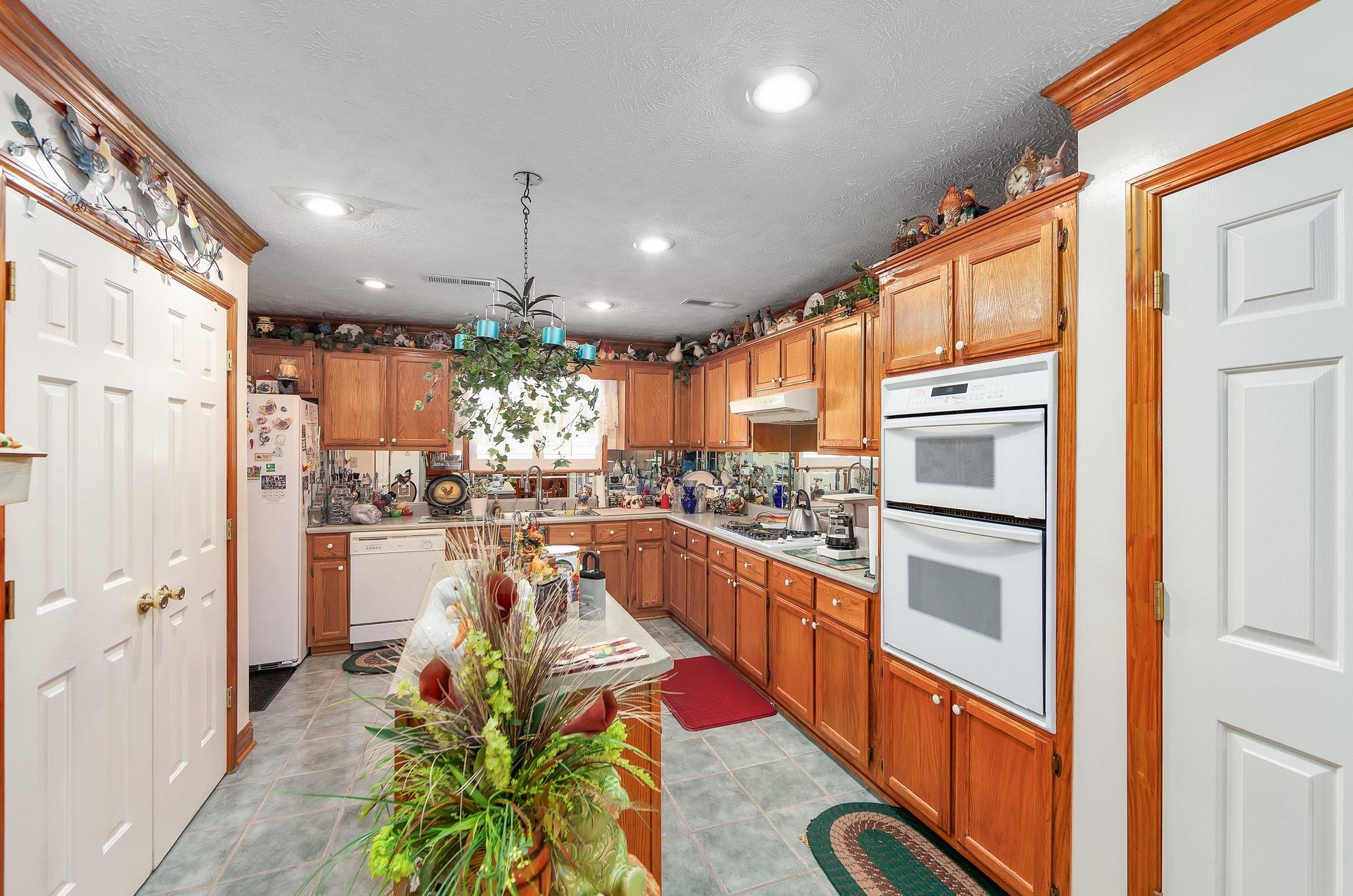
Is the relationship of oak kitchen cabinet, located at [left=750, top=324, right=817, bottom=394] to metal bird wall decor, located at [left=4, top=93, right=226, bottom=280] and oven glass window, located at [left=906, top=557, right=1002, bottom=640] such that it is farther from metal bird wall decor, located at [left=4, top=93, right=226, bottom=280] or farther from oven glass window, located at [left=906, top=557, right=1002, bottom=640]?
metal bird wall decor, located at [left=4, top=93, right=226, bottom=280]

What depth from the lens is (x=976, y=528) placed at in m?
1.92

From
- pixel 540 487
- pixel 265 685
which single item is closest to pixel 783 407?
pixel 540 487

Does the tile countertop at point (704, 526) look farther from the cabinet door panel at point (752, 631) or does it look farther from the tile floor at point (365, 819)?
the tile floor at point (365, 819)

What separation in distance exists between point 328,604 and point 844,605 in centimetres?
364

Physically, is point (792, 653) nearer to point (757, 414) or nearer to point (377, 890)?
point (757, 414)

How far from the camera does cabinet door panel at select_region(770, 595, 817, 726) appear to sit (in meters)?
2.98

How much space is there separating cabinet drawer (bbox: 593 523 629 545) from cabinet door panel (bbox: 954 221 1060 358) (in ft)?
11.3

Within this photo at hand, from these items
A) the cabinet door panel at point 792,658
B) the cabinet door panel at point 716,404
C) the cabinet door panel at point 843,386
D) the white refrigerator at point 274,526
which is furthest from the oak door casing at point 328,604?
the cabinet door panel at point 843,386

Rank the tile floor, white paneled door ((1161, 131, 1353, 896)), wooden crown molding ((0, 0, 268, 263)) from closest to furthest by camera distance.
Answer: white paneled door ((1161, 131, 1353, 896)) < wooden crown molding ((0, 0, 268, 263)) < the tile floor

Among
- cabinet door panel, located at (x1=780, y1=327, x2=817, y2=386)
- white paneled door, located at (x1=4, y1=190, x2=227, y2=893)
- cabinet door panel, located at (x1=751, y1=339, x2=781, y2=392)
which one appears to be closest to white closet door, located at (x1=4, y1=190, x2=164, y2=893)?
white paneled door, located at (x1=4, y1=190, x2=227, y2=893)

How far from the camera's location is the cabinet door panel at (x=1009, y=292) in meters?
1.72

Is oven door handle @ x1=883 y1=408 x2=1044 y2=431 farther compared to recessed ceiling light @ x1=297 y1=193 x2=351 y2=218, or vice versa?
recessed ceiling light @ x1=297 y1=193 x2=351 y2=218

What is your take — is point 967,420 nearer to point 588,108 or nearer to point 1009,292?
point 1009,292

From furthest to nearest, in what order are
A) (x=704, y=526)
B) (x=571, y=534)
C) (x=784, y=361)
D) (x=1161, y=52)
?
(x=571, y=534)
(x=704, y=526)
(x=784, y=361)
(x=1161, y=52)
